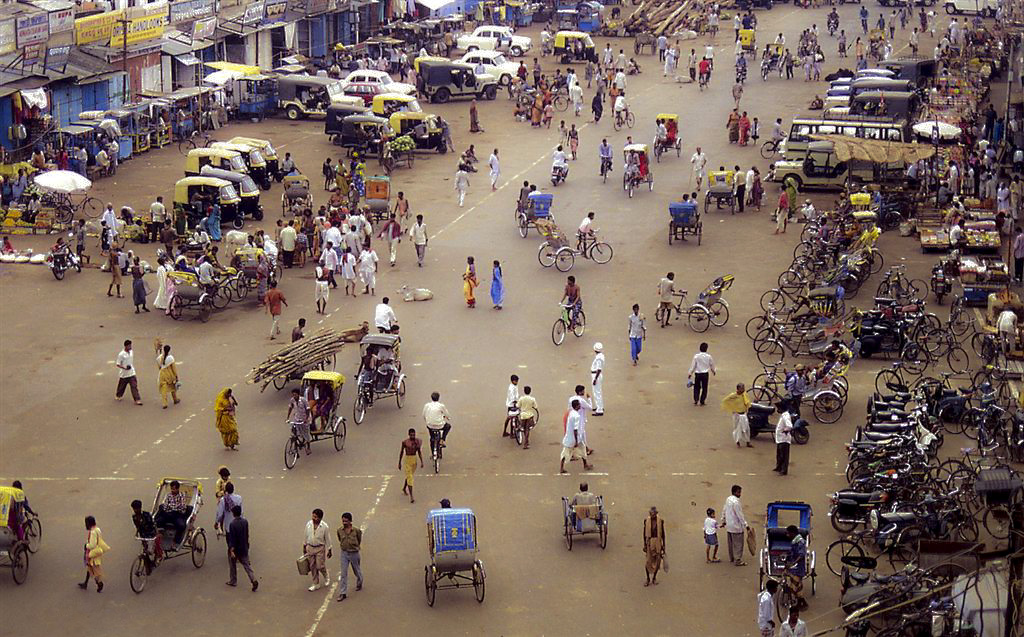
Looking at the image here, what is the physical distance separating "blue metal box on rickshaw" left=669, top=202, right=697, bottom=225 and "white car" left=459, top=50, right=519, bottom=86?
84.8 feet

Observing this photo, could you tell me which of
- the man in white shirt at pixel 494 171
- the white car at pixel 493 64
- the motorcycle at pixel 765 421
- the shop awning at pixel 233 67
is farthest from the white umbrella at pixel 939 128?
the shop awning at pixel 233 67

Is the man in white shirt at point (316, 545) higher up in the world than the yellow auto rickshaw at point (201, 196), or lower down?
higher up

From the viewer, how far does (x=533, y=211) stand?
38.8 m

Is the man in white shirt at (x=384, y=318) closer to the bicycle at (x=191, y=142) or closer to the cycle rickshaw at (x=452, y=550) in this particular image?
the cycle rickshaw at (x=452, y=550)

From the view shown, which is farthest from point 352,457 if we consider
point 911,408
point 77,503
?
point 911,408

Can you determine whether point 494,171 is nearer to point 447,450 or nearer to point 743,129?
point 743,129

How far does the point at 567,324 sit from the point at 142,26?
27.4 meters

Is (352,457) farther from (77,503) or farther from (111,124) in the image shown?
(111,124)

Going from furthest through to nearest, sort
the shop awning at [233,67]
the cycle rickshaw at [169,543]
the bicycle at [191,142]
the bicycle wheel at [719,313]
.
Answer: the shop awning at [233,67] < the bicycle at [191,142] < the bicycle wheel at [719,313] < the cycle rickshaw at [169,543]

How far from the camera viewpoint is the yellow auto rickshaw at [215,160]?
1699 inches

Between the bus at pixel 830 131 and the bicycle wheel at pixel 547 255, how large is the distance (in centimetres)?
1131

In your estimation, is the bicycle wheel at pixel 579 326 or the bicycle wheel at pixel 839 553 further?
the bicycle wheel at pixel 579 326

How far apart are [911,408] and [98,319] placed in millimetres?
17014

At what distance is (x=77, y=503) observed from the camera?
2292cm
